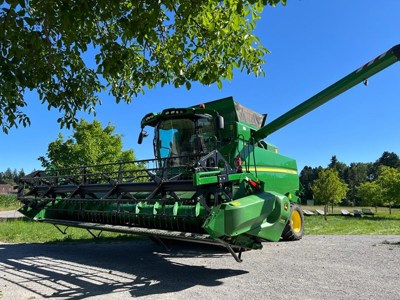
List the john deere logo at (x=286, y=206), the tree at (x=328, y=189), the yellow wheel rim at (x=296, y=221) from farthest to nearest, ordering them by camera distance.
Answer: the tree at (x=328, y=189) < the yellow wheel rim at (x=296, y=221) < the john deere logo at (x=286, y=206)

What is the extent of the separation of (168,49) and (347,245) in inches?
264

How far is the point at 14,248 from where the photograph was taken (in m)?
9.72

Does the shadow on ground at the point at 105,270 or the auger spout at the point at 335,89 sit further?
the auger spout at the point at 335,89

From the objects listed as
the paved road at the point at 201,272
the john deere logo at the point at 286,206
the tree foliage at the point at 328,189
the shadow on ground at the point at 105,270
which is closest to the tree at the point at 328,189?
the tree foliage at the point at 328,189

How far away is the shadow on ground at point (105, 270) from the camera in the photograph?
553 cm

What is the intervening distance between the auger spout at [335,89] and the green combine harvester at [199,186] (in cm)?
2

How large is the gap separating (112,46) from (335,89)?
5.50 meters

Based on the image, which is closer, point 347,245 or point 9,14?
point 9,14

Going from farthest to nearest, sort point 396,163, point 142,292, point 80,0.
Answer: point 396,163, point 142,292, point 80,0

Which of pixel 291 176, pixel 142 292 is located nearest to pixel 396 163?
pixel 291 176

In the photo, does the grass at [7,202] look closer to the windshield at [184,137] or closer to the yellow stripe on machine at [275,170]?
the windshield at [184,137]

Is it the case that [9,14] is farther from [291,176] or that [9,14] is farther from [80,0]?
[291,176]

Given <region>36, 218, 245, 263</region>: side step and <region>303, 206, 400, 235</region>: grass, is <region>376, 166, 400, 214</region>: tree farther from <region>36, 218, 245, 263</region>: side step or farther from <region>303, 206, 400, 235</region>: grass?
<region>36, 218, 245, 263</region>: side step

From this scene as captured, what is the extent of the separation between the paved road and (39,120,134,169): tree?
1625cm
